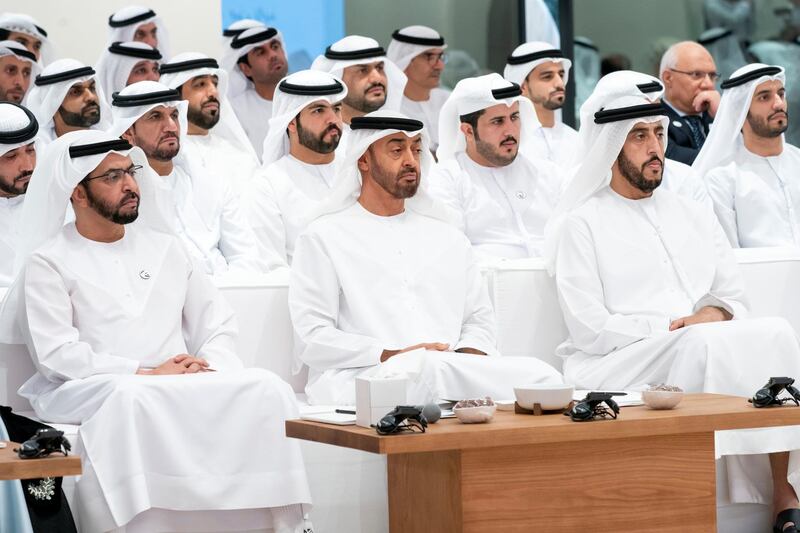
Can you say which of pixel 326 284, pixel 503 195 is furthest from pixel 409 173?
pixel 503 195

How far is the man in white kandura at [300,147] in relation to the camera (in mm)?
7414

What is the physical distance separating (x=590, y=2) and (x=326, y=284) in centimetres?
607

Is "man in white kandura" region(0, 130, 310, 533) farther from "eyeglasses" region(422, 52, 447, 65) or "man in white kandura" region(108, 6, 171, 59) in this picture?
"eyeglasses" region(422, 52, 447, 65)

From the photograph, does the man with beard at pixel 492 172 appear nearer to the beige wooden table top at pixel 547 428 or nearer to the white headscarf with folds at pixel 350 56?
the white headscarf with folds at pixel 350 56

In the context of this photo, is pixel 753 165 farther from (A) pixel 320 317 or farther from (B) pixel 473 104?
(A) pixel 320 317

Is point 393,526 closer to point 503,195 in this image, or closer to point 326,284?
point 326,284

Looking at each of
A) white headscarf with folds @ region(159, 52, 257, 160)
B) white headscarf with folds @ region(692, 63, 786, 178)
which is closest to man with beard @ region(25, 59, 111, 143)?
white headscarf with folds @ region(159, 52, 257, 160)

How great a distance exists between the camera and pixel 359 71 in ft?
29.6

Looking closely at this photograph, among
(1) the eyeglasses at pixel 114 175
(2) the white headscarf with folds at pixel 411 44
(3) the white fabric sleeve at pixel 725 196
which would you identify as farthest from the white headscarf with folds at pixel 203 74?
(1) the eyeglasses at pixel 114 175

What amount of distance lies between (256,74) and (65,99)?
5.36ft

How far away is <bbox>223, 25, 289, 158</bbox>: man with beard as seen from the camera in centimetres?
939

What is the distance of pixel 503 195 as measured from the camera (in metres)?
7.67

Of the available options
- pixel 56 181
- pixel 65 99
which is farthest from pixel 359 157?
pixel 65 99

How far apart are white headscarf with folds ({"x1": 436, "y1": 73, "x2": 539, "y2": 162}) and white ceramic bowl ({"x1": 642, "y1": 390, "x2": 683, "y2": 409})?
3326 mm
